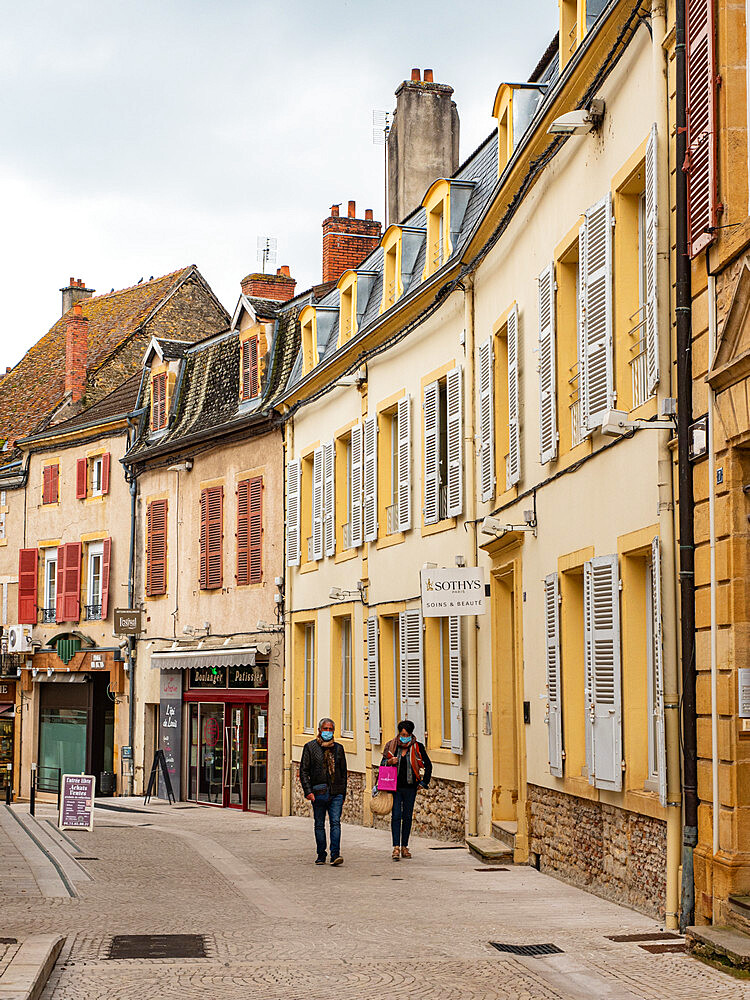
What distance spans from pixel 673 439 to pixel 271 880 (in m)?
5.82

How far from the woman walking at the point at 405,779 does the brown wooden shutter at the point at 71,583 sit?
1775 cm

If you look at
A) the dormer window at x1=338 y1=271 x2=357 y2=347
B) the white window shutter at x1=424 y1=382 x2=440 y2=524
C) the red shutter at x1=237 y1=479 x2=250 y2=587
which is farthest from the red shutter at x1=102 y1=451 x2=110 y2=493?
the white window shutter at x1=424 y1=382 x2=440 y2=524

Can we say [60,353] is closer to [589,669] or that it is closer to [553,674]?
[553,674]

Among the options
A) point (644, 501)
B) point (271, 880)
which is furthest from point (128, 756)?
point (644, 501)

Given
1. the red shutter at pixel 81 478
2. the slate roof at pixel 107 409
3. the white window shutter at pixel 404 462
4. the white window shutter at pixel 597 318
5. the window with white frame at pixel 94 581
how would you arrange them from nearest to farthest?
the white window shutter at pixel 597 318, the white window shutter at pixel 404 462, the window with white frame at pixel 94 581, the red shutter at pixel 81 478, the slate roof at pixel 107 409

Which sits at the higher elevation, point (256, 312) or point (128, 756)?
point (256, 312)

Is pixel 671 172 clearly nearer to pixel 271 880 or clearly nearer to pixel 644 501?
pixel 644 501

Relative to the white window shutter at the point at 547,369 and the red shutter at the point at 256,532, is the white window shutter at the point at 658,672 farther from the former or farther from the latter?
the red shutter at the point at 256,532

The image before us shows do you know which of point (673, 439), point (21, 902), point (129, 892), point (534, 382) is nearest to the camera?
point (673, 439)

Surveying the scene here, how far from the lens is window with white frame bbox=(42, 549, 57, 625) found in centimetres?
3228

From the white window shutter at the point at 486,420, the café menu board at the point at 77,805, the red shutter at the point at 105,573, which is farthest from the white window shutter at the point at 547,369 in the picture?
the red shutter at the point at 105,573

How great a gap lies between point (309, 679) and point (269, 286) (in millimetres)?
9826

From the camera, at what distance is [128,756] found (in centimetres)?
2852

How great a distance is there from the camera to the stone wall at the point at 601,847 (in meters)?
9.99
